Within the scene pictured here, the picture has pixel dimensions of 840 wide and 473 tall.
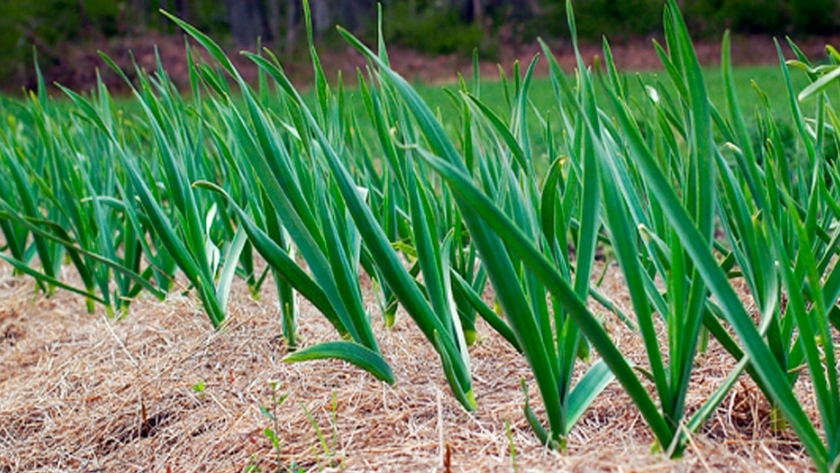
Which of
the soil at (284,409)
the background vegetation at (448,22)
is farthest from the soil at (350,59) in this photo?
the soil at (284,409)

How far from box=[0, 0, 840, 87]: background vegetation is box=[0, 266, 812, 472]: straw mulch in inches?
527

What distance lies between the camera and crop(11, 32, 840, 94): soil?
1373 centimetres

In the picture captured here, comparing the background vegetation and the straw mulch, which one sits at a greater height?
the straw mulch

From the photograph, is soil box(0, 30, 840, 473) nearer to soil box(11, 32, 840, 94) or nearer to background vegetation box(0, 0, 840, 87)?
soil box(11, 32, 840, 94)

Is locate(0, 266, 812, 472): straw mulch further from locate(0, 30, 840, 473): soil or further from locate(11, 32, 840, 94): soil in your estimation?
locate(11, 32, 840, 94): soil

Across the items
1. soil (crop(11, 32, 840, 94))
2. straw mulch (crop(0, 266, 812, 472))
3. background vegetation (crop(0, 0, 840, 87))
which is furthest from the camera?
background vegetation (crop(0, 0, 840, 87))

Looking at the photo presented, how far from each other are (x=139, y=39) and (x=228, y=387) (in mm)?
15524

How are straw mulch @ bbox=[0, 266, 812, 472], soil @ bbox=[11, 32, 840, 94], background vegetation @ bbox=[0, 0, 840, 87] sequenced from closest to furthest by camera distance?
1. straw mulch @ bbox=[0, 266, 812, 472]
2. soil @ bbox=[11, 32, 840, 94]
3. background vegetation @ bbox=[0, 0, 840, 87]

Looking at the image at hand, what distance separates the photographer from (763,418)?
1.19m

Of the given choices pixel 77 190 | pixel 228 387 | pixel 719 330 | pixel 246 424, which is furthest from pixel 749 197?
pixel 77 190

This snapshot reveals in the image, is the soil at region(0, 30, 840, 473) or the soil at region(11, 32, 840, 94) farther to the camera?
the soil at region(11, 32, 840, 94)

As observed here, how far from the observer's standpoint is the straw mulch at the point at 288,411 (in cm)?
114

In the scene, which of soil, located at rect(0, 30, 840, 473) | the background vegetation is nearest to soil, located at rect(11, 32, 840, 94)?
the background vegetation

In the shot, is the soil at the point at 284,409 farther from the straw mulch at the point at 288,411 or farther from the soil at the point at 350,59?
the soil at the point at 350,59
